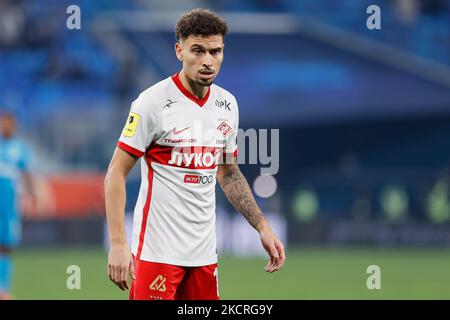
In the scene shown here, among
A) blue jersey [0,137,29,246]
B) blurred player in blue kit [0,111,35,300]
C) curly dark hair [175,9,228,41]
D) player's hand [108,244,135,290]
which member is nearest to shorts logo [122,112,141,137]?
curly dark hair [175,9,228,41]

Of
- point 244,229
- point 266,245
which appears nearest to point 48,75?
point 244,229

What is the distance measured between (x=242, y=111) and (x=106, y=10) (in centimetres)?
399

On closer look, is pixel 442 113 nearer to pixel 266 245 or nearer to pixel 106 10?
pixel 106 10

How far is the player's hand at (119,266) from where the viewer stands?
15.3 feet

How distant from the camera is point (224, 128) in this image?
5.34 metres

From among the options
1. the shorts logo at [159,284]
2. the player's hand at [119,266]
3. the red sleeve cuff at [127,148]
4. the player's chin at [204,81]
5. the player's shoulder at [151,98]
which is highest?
the player's chin at [204,81]

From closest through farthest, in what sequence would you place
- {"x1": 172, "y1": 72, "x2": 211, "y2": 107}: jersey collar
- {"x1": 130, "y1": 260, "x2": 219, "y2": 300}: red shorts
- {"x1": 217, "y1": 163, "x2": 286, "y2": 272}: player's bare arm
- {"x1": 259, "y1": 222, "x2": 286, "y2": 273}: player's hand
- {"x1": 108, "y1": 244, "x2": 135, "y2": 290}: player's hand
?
{"x1": 108, "y1": 244, "x2": 135, "y2": 290}: player's hand
{"x1": 130, "y1": 260, "x2": 219, "y2": 300}: red shorts
{"x1": 172, "y1": 72, "x2": 211, "y2": 107}: jersey collar
{"x1": 259, "y1": 222, "x2": 286, "y2": 273}: player's hand
{"x1": 217, "y1": 163, "x2": 286, "y2": 272}: player's bare arm

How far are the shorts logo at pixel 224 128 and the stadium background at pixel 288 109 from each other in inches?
457

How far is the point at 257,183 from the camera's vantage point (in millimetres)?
19891

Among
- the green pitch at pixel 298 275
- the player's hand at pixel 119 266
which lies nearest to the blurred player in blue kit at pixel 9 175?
the green pitch at pixel 298 275

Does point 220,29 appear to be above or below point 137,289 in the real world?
above

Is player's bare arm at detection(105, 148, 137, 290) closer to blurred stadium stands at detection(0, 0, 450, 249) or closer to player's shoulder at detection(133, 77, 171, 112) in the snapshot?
player's shoulder at detection(133, 77, 171, 112)

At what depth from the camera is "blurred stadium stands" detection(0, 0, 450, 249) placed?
19.4 m

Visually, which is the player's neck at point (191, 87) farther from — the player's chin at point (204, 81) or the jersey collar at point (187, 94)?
the player's chin at point (204, 81)
